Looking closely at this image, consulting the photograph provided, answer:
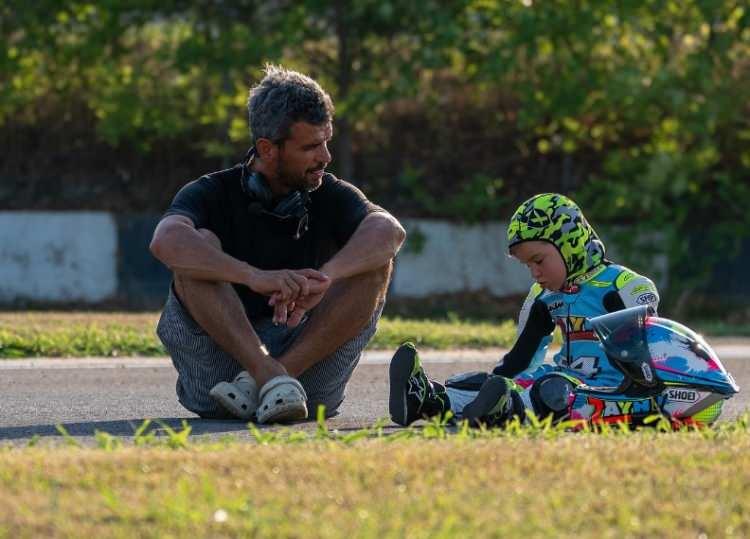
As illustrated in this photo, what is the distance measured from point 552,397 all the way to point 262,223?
1608 mm

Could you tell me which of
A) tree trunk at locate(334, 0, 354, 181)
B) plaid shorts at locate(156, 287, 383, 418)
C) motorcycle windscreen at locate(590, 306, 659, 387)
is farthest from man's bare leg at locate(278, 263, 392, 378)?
tree trunk at locate(334, 0, 354, 181)

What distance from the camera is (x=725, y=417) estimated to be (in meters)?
7.29

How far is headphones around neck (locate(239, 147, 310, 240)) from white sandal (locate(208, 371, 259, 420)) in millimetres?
800

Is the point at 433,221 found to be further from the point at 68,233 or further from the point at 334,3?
the point at 68,233

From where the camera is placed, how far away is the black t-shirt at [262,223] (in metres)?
6.72

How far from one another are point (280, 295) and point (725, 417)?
2472mm

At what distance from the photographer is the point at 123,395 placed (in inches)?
323

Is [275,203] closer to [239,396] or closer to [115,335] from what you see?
[239,396]

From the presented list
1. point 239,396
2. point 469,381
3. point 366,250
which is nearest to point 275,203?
point 366,250

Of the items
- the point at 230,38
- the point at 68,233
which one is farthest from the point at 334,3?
the point at 68,233

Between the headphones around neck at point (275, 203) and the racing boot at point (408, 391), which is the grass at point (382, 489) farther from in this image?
the headphones around neck at point (275, 203)

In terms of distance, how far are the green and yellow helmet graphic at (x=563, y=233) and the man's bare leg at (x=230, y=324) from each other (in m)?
1.23

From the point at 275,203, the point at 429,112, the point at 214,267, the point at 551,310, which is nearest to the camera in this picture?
the point at 214,267

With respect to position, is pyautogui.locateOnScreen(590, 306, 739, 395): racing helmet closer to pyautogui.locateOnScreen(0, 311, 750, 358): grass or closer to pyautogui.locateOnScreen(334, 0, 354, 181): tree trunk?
pyautogui.locateOnScreen(0, 311, 750, 358): grass
